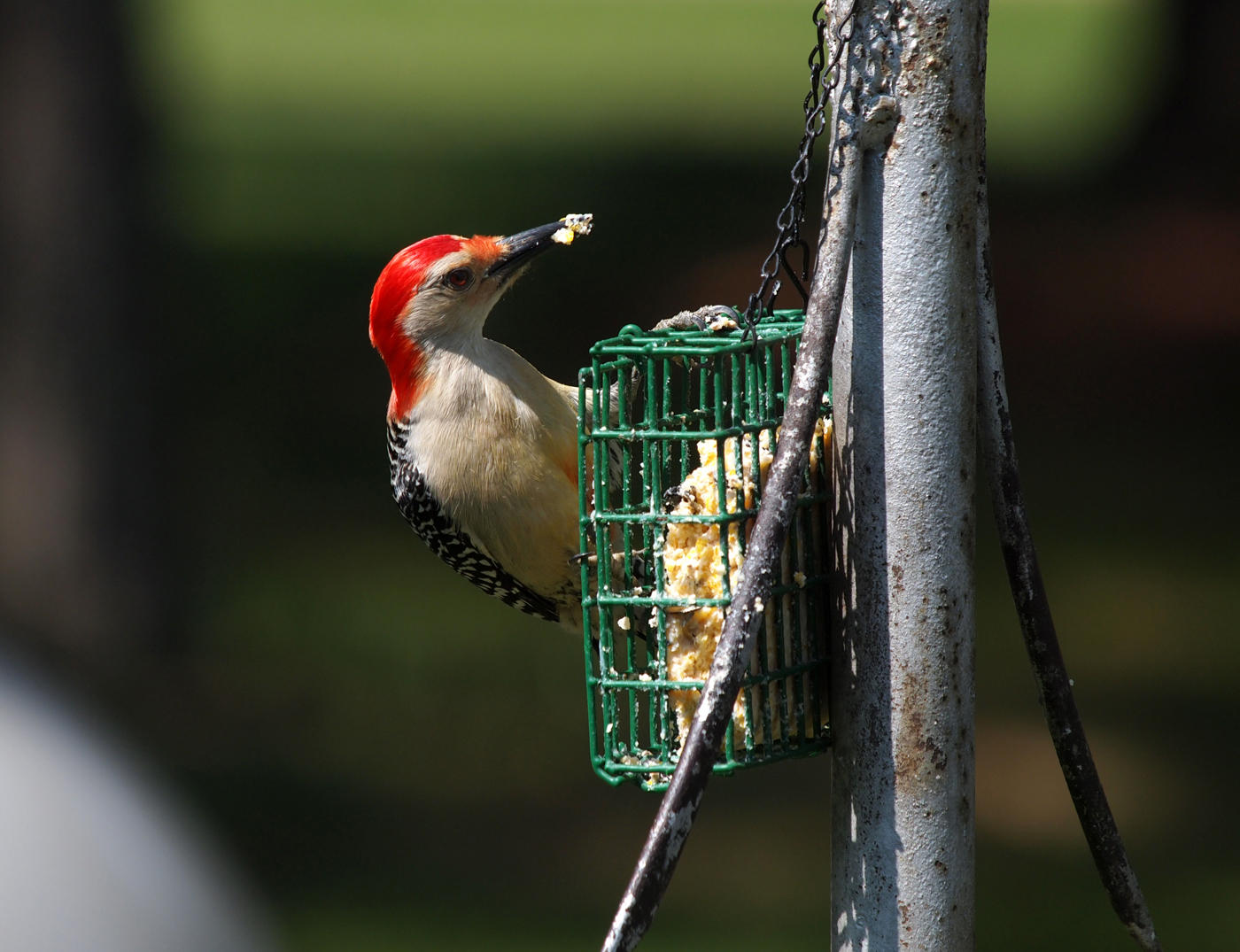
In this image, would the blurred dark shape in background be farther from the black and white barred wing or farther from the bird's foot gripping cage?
the bird's foot gripping cage

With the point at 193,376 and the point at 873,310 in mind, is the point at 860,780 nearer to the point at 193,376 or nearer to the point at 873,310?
the point at 873,310

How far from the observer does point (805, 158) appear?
2457mm

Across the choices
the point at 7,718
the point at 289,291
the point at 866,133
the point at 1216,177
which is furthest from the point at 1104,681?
the point at 289,291

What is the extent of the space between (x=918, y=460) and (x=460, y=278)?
189 cm

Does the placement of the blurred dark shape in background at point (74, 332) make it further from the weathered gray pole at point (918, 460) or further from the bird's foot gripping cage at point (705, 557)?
the weathered gray pole at point (918, 460)

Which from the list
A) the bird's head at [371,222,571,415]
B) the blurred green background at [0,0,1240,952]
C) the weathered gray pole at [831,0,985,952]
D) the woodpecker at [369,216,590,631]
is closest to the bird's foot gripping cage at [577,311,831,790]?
the weathered gray pole at [831,0,985,952]

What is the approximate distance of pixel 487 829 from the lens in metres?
8.27

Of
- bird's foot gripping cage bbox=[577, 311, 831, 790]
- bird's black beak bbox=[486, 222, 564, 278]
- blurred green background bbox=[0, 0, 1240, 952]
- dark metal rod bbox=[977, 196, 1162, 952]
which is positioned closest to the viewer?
dark metal rod bbox=[977, 196, 1162, 952]

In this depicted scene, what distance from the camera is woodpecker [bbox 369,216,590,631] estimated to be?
3.87 m

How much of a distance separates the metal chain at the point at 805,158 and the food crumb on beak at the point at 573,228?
983mm

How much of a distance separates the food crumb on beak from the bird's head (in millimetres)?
161

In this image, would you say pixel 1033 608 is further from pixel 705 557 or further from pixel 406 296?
pixel 406 296

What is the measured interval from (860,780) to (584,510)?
0.93 meters

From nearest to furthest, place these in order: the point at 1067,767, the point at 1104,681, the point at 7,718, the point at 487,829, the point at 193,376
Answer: the point at 1067,767 < the point at 7,718 < the point at 487,829 < the point at 1104,681 < the point at 193,376
